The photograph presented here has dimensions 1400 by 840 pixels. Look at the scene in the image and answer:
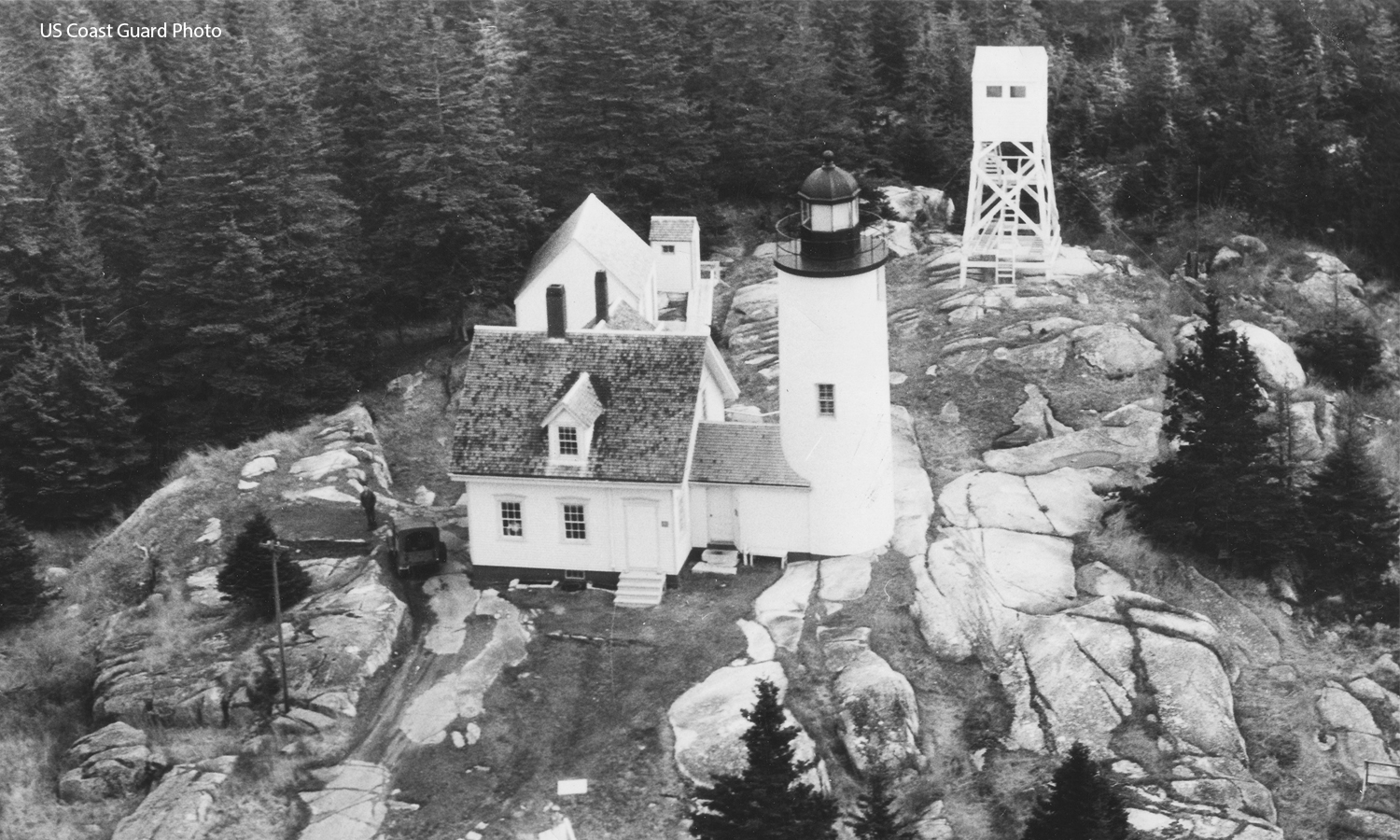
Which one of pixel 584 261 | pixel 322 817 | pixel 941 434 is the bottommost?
pixel 322 817

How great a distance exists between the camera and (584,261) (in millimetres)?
52156

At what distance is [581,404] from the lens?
137 feet

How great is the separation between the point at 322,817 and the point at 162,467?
23517 mm

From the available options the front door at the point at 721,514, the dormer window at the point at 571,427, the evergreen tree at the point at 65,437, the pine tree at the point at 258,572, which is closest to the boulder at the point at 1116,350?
the front door at the point at 721,514

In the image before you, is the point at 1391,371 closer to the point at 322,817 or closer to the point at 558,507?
the point at 558,507

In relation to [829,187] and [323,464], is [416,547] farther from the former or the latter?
[829,187]

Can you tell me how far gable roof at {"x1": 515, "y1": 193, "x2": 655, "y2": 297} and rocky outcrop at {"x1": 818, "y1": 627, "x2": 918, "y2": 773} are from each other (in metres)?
16.9

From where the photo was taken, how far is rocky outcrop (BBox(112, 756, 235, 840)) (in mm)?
34938

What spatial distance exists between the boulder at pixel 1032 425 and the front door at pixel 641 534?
1162cm

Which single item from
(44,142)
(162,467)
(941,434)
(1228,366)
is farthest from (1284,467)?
(44,142)

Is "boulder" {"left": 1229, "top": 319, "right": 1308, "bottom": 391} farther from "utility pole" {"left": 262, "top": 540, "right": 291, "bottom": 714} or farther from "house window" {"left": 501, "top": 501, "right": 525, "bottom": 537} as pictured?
"utility pole" {"left": 262, "top": 540, "right": 291, "bottom": 714}

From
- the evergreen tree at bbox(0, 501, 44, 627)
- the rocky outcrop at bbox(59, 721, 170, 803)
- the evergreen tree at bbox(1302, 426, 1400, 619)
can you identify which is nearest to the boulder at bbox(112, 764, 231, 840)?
the rocky outcrop at bbox(59, 721, 170, 803)

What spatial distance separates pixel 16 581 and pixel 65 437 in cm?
1141

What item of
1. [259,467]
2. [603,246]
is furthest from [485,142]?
[259,467]
